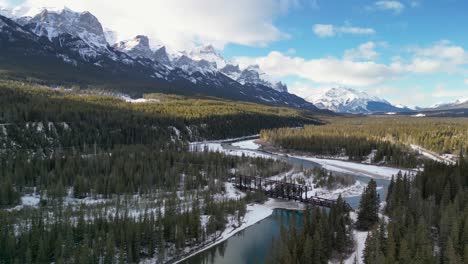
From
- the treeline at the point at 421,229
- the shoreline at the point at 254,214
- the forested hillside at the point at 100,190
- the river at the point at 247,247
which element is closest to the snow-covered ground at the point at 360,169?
the forested hillside at the point at 100,190

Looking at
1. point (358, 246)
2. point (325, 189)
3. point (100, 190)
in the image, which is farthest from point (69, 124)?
point (358, 246)

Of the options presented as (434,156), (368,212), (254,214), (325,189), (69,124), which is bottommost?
(254,214)

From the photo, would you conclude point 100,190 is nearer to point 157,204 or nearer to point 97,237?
point 157,204

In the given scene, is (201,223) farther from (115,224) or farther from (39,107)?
(39,107)

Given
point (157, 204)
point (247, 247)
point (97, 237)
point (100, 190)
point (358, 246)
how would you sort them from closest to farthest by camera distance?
point (97, 237), point (358, 246), point (247, 247), point (157, 204), point (100, 190)

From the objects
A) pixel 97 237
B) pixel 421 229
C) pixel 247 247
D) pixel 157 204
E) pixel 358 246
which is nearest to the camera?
pixel 97 237

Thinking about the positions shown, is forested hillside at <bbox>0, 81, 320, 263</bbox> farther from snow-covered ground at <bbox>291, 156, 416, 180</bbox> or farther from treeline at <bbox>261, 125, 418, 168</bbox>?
treeline at <bbox>261, 125, 418, 168</bbox>

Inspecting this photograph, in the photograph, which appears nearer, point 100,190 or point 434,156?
point 100,190
